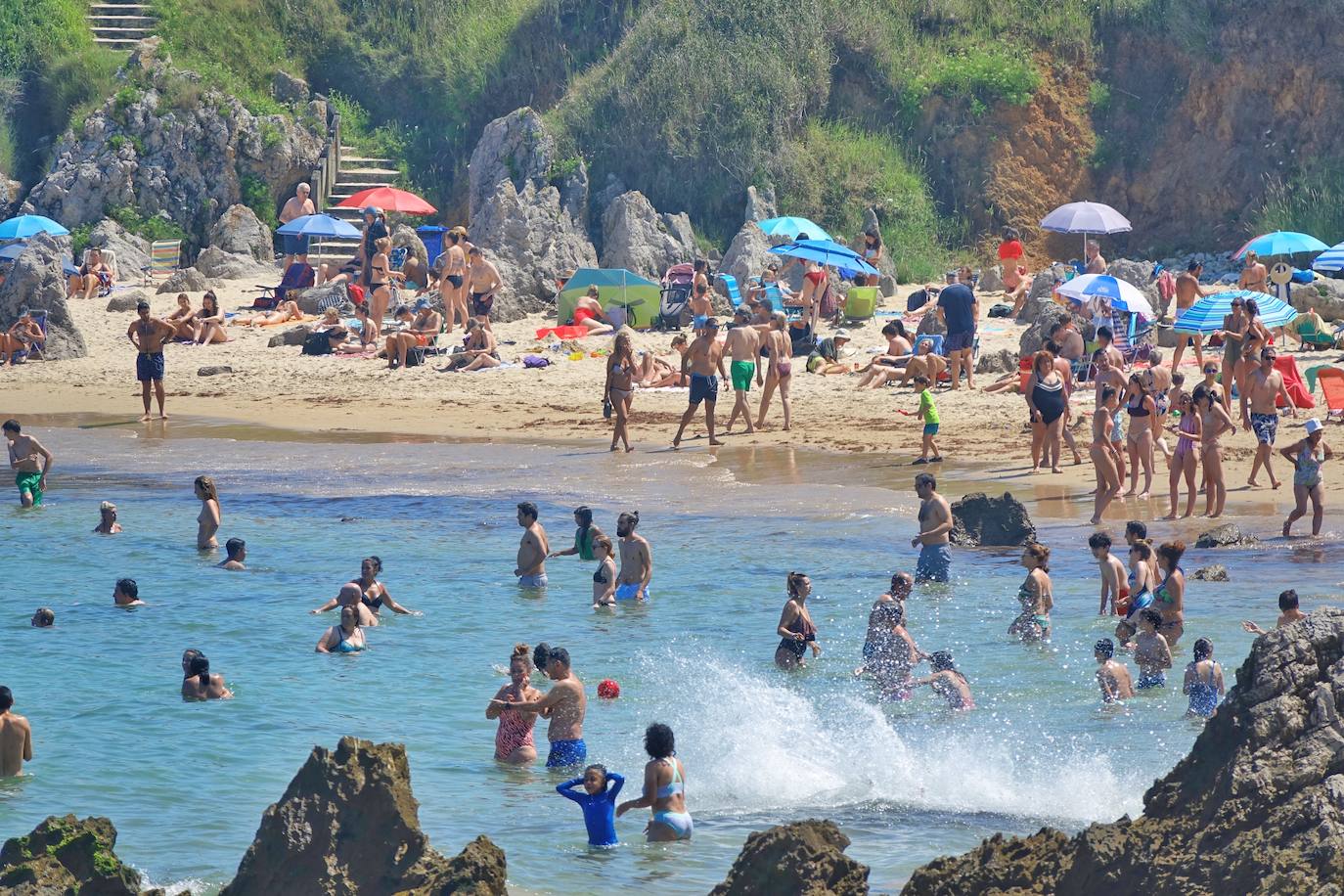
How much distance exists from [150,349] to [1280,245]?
1402 centimetres

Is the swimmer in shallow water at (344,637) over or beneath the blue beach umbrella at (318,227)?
beneath

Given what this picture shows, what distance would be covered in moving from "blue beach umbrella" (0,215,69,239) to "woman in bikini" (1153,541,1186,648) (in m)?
21.3

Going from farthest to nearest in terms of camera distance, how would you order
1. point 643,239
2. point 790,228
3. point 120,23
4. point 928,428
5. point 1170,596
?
point 120,23
point 643,239
point 790,228
point 928,428
point 1170,596

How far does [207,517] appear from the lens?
15711 millimetres

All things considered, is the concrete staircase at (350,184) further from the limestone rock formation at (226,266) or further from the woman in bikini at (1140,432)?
the woman in bikini at (1140,432)

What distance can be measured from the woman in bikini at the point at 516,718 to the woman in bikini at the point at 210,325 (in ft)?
52.6

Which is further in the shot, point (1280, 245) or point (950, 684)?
point (1280, 245)

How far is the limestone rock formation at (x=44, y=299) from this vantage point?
25.0m

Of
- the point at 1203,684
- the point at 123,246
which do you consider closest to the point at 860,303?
the point at 123,246

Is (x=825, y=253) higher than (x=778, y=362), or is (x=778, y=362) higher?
(x=825, y=253)

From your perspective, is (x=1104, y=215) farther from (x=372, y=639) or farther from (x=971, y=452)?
(x=372, y=639)

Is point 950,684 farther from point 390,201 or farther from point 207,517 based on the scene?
point 390,201

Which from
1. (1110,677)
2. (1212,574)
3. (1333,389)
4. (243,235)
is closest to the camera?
(1110,677)

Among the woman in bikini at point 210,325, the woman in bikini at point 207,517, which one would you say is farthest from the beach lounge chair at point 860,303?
the woman in bikini at point 207,517
